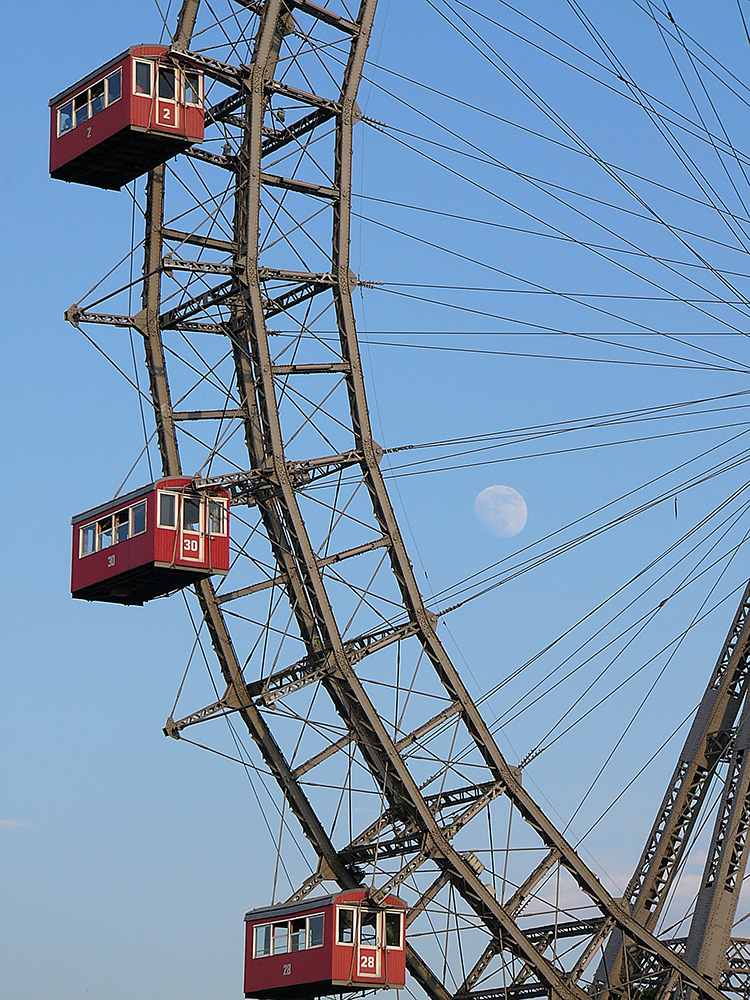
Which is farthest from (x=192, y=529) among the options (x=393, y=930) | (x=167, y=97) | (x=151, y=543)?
(x=393, y=930)

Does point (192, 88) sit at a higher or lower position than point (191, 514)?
higher

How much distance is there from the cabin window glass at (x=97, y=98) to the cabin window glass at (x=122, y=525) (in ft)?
29.1

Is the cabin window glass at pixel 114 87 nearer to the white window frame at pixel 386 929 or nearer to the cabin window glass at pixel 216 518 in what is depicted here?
the cabin window glass at pixel 216 518

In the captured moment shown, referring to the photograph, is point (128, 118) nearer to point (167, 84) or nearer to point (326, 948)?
point (167, 84)

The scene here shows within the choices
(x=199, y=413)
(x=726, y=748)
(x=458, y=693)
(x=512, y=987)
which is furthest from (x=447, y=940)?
(x=199, y=413)

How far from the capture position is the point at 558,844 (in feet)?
142

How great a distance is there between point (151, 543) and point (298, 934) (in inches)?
355

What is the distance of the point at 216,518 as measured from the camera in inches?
1642

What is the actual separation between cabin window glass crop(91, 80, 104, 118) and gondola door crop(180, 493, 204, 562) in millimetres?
8786

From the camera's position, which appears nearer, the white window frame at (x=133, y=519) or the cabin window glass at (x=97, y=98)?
the white window frame at (x=133, y=519)

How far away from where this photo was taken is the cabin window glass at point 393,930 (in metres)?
41.4

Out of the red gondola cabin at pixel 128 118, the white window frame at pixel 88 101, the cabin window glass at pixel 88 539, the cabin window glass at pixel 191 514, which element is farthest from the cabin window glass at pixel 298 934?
the white window frame at pixel 88 101

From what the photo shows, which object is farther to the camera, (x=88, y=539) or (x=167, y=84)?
(x=88, y=539)

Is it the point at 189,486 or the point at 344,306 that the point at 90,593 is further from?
the point at 344,306
